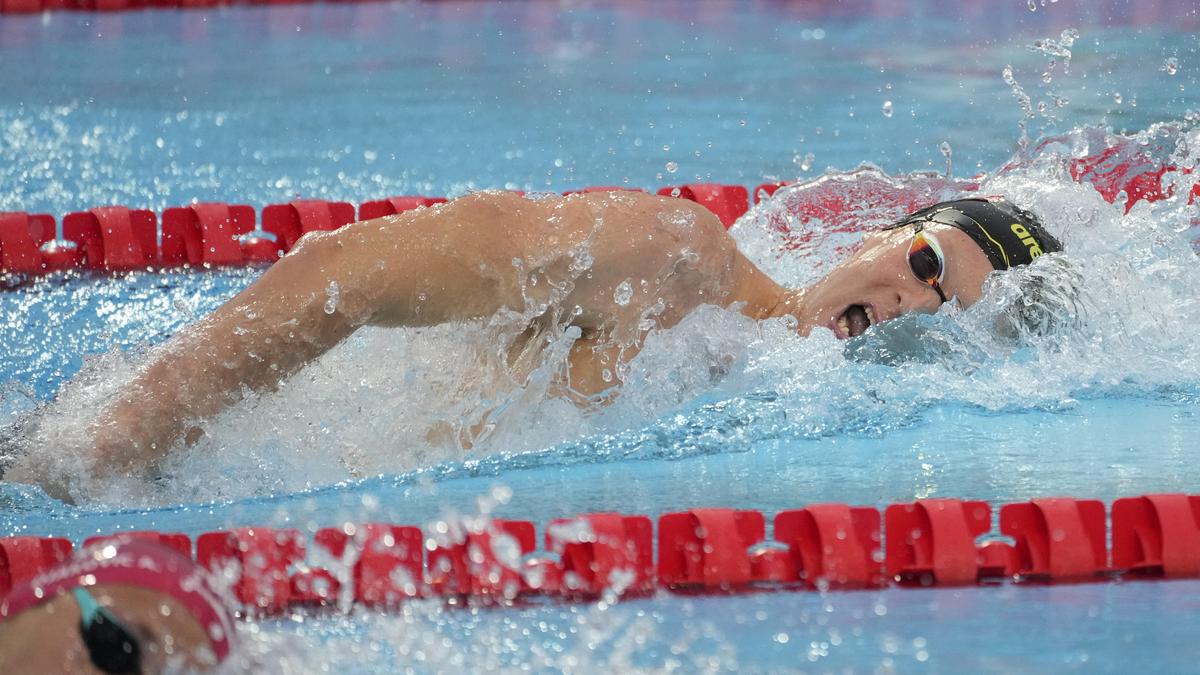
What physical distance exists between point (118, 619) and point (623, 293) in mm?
1102

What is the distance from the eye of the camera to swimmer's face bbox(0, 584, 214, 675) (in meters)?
1.29

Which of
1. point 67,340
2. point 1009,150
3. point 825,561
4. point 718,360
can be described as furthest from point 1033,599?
point 1009,150

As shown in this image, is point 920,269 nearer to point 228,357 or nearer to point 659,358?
point 659,358

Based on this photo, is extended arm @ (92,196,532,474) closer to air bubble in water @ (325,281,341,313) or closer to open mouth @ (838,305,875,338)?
air bubble in water @ (325,281,341,313)

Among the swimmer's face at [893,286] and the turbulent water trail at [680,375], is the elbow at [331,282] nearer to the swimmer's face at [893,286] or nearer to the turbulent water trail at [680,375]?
the turbulent water trail at [680,375]

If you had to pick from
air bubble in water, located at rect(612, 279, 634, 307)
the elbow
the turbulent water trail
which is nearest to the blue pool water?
the turbulent water trail

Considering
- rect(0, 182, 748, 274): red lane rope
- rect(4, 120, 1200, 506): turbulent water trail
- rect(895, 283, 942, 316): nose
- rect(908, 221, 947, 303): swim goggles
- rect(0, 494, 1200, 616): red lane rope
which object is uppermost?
rect(0, 182, 748, 274): red lane rope

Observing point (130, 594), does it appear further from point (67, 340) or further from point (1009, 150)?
point (1009, 150)

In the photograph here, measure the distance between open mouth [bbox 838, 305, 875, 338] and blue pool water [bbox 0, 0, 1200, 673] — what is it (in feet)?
0.17

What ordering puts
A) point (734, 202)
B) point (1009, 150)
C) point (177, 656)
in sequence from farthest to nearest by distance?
point (1009, 150) → point (734, 202) → point (177, 656)

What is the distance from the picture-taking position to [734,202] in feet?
12.6

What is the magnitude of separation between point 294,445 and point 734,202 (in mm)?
1886

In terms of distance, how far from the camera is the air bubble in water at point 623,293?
2.21 m

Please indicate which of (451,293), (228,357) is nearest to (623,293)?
(451,293)
